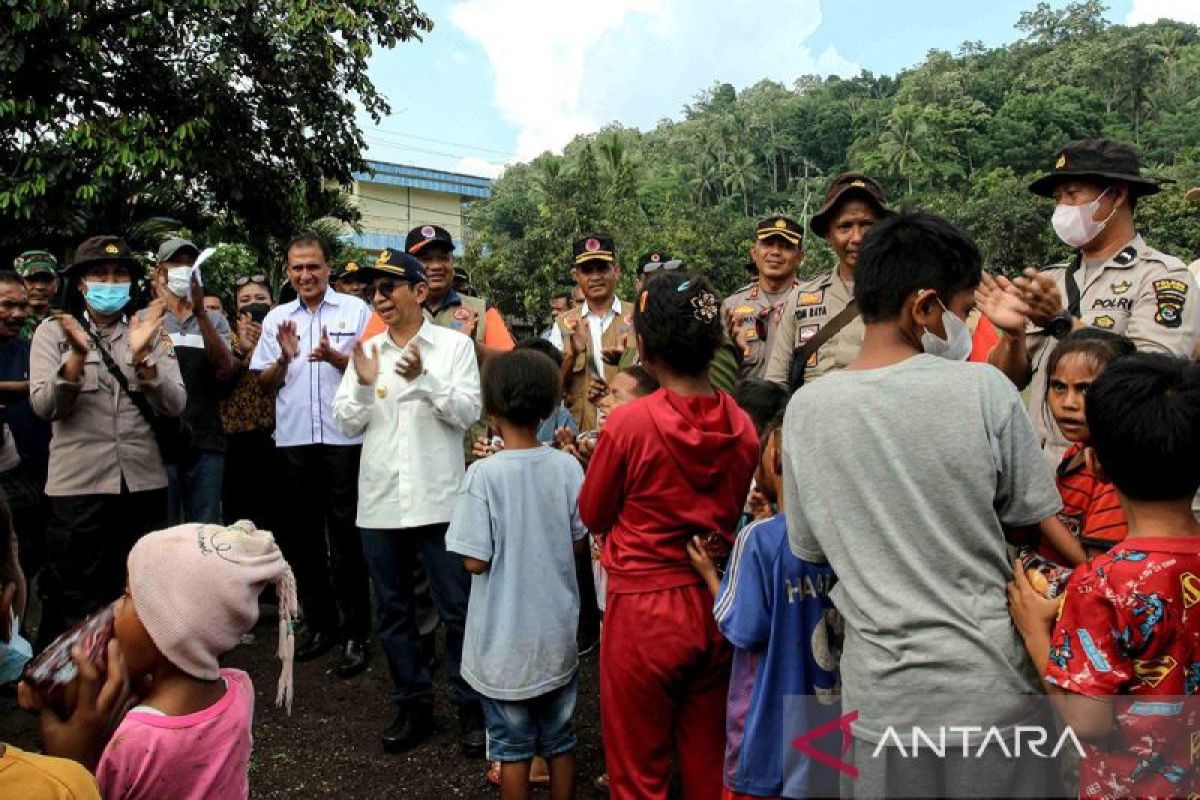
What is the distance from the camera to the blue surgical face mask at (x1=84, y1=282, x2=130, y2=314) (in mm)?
4488

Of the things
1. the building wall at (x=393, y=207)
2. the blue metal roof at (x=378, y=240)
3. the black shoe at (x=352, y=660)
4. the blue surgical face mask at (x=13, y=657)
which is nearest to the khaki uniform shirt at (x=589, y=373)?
the black shoe at (x=352, y=660)

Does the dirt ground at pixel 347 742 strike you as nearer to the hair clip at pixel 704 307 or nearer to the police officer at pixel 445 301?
the police officer at pixel 445 301

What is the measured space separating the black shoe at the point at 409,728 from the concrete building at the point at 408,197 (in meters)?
38.8

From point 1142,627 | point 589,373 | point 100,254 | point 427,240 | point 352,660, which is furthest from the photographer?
point 589,373

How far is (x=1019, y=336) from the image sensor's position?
2.81m

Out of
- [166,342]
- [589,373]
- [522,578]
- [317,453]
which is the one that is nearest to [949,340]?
[522,578]

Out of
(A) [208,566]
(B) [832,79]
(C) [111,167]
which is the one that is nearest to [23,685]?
(A) [208,566]

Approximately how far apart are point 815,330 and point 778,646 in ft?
6.52

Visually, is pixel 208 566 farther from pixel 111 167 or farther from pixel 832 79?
pixel 832 79

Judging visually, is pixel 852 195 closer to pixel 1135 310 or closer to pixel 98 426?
pixel 1135 310

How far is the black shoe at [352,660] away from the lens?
15.7ft

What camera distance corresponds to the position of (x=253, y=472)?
5.66 metres

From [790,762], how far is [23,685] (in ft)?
5.91

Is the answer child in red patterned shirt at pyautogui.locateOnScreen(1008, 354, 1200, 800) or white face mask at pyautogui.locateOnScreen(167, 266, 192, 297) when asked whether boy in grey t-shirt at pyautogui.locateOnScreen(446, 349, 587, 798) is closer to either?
child in red patterned shirt at pyautogui.locateOnScreen(1008, 354, 1200, 800)
